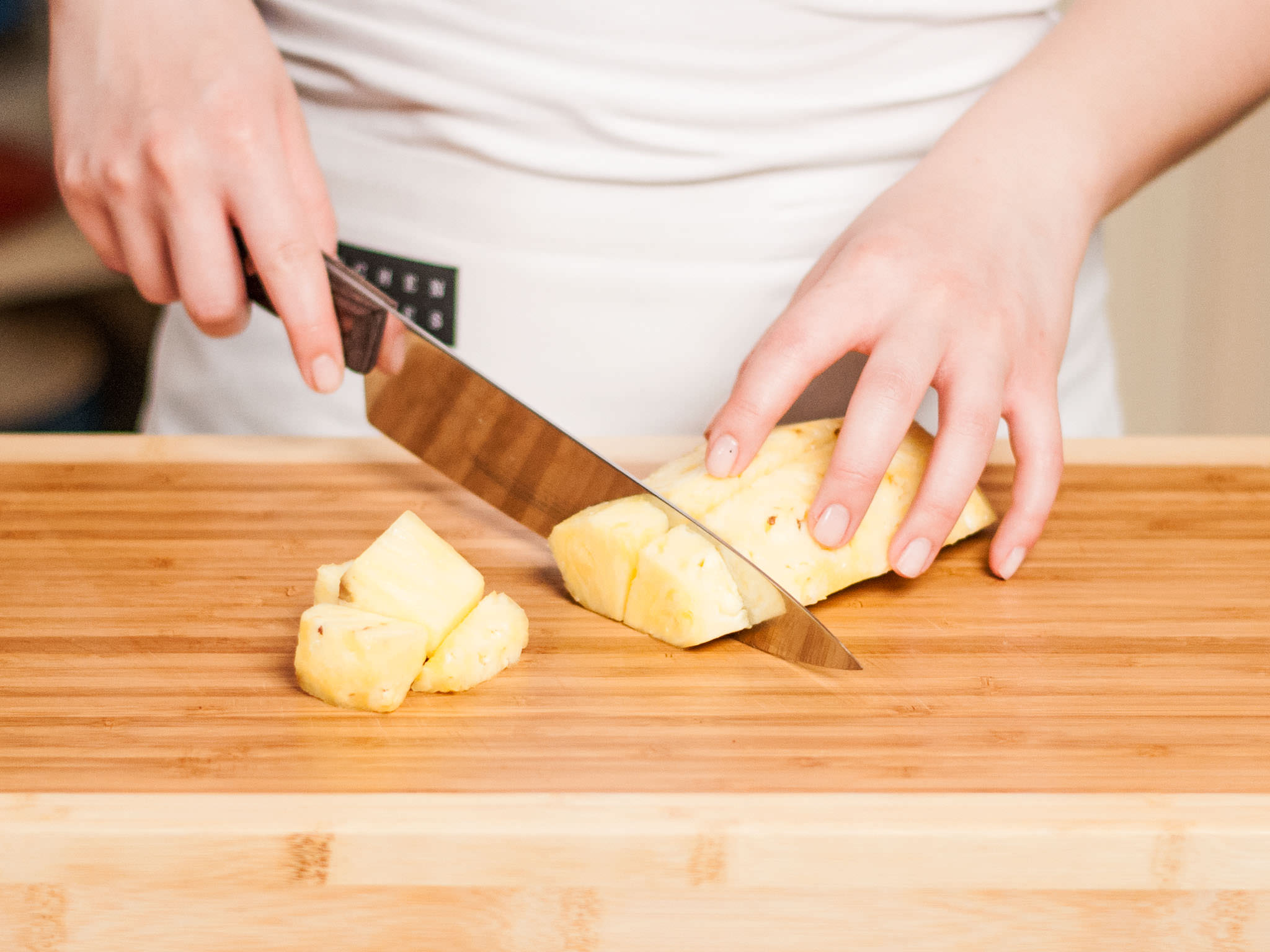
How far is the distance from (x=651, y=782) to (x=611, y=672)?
0.52 ft

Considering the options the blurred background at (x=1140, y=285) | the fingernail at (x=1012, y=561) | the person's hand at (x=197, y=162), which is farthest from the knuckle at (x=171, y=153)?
the blurred background at (x=1140, y=285)

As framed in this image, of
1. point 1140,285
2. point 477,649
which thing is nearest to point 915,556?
point 477,649

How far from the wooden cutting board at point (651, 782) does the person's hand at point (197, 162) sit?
0.29 m

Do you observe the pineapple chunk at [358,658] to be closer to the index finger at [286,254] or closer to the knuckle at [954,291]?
the index finger at [286,254]

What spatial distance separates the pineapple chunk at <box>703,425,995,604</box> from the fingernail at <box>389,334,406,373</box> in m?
0.38

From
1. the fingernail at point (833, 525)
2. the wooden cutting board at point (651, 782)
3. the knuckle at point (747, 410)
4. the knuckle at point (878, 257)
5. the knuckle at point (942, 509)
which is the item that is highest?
the knuckle at point (878, 257)

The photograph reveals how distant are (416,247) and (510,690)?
0.71m

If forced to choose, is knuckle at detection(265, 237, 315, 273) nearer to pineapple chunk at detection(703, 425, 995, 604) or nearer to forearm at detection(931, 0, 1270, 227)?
pineapple chunk at detection(703, 425, 995, 604)

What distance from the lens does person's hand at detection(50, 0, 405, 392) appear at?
46.9 inches

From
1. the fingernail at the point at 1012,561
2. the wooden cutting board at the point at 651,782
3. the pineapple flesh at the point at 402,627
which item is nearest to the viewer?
the wooden cutting board at the point at 651,782

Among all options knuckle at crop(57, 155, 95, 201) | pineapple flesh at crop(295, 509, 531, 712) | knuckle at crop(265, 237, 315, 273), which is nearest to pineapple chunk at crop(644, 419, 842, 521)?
pineapple flesh at crop(295, 509, 531, 712)

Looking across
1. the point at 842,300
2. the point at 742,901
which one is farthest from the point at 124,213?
the point at 742,901

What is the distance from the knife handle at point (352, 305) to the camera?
1.22 metres

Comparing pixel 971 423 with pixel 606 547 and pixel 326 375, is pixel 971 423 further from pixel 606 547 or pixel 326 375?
pixel 326 375
